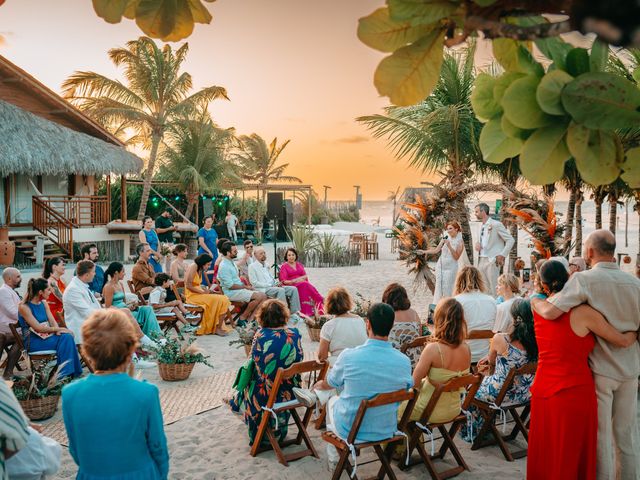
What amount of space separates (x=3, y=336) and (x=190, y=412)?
86.8 inches

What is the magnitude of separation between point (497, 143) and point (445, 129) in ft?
33.0

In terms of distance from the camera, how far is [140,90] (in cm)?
2311

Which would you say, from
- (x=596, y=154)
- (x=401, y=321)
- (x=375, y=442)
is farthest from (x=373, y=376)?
(x=596, y=154)

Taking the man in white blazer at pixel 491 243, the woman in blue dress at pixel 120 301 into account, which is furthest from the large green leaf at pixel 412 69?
the man in white blazer at pixel 491 243

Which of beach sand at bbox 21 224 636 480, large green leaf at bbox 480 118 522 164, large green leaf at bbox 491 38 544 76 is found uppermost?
large green leaf at bbox 491 38 544 76

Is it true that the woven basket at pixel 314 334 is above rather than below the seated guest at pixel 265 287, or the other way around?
below

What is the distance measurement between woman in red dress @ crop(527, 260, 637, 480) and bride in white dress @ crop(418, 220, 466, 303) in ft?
17.9

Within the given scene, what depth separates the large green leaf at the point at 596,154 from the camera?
945 millimetres

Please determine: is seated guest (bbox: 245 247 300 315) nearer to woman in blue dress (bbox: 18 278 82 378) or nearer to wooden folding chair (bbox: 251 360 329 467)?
woman in blue dress (bbox: 18 278 82 378)

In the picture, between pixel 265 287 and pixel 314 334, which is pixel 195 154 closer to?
pixel 265 287

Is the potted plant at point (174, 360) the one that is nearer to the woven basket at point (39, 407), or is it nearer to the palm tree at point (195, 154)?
the woven basket at point (39, 407)

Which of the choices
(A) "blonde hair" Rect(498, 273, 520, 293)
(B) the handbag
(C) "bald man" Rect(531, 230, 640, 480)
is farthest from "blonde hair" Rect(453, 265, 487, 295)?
(B) the handbag

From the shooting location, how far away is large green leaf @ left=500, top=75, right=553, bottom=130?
947 mm

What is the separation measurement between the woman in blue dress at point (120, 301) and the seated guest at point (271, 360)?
2574 millimetres
